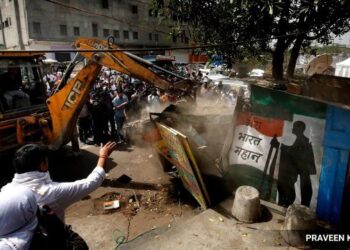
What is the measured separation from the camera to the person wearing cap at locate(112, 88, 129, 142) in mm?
11047

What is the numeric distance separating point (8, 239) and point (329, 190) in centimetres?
459

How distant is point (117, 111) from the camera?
1112 centimetres

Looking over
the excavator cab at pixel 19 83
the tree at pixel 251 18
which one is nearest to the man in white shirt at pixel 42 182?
the tree at pixel 251 18

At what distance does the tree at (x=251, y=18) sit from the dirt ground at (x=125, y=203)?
3.56 m

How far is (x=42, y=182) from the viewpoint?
9.44 feet

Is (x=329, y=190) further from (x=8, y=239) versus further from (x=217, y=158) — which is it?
(x=8, y=239)

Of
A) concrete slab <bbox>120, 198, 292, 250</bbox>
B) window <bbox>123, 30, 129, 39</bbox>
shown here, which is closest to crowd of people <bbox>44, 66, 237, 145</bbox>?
concrete slab <bbox>120, 198, 292, 250</bbox>

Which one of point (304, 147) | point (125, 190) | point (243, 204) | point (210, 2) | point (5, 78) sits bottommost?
point (125, 190)

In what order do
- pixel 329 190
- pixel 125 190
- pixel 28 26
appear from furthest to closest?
pixel 28 26
pixel 125 190
pixel 329 190

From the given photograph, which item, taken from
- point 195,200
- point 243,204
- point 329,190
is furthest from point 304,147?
point 195,200

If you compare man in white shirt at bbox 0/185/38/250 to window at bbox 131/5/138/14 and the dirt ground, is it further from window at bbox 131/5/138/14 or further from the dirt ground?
window at bbox 131/5/138/14

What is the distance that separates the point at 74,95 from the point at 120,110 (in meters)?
3.81

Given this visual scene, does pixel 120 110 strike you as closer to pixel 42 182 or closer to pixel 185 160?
pixel 185 160

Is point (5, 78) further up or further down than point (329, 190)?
further up
